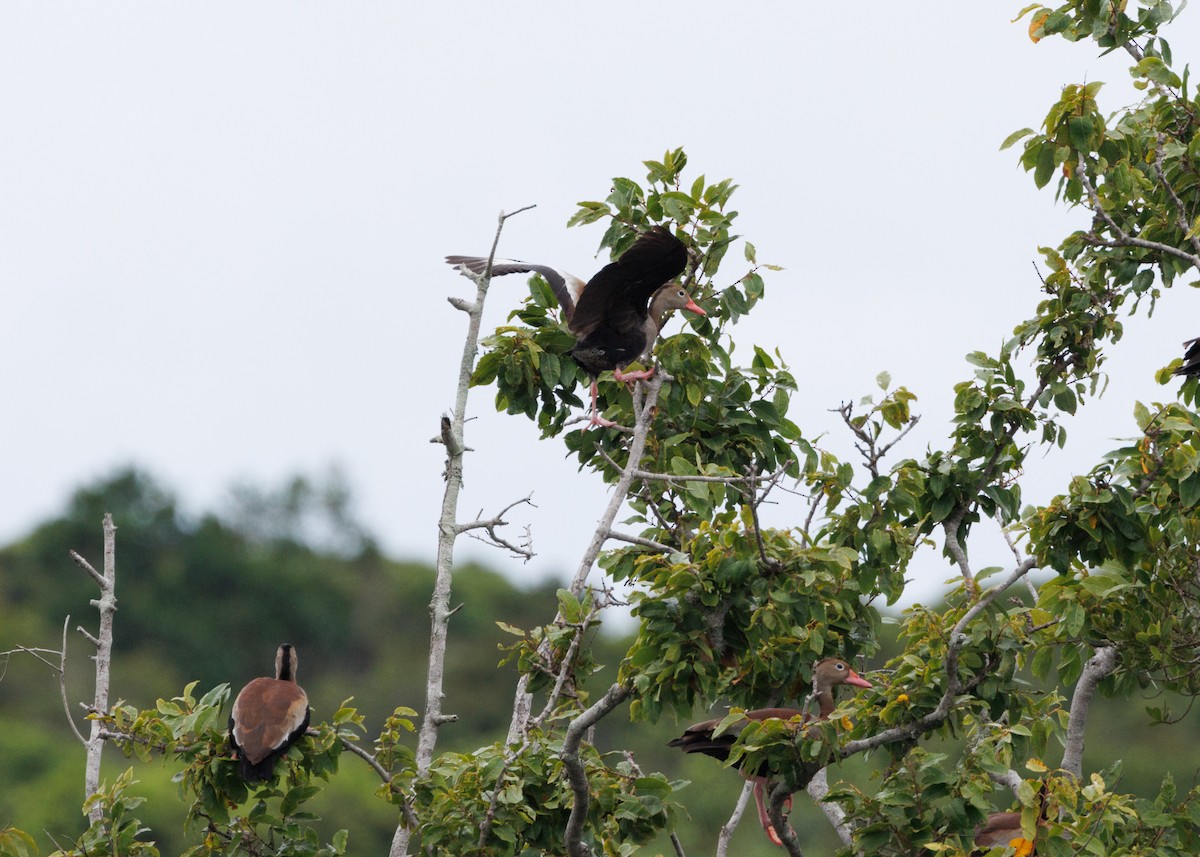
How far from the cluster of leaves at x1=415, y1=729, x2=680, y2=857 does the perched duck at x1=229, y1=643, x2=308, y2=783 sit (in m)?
0.57

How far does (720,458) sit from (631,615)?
148 centimetres

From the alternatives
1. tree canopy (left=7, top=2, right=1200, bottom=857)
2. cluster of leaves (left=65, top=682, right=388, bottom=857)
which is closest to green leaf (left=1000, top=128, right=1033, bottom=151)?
tree canopy (left=7, top=2, right=1200, bottom=857)

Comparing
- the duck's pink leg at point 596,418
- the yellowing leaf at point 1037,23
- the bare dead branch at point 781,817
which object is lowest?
the bare dead branch at point 781,817

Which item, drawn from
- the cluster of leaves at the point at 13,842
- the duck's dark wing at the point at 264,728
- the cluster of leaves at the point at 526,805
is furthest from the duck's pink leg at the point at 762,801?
the cluster of leaves at the point at 13,842

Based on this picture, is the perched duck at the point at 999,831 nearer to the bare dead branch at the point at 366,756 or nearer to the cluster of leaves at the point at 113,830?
the bare dead branch at the point at 366,756

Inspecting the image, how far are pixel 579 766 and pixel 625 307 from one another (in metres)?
2.66

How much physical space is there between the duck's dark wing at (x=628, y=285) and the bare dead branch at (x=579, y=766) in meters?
2.05

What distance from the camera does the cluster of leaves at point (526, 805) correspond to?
5492mm

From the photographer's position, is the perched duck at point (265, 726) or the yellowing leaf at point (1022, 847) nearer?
the yellowing leaf at point (1022, 847)

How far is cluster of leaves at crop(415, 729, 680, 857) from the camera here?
5.49 meters

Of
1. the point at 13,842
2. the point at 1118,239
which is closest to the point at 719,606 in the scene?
the point at 1118,239

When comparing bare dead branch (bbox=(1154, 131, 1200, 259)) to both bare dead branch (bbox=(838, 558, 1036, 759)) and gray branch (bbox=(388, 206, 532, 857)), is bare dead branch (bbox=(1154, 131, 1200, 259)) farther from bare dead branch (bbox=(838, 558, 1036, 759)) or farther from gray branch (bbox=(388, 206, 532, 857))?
gray branch (bbox=(388, 206, 532, 857))

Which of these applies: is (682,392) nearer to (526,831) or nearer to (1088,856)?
(526,831)

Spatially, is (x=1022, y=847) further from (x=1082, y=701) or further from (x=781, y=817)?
(x=1082, y=701)
